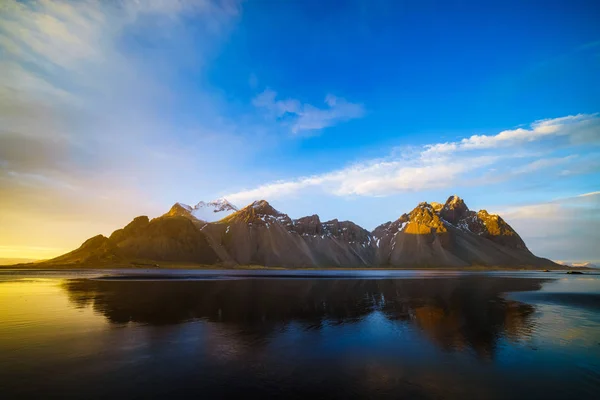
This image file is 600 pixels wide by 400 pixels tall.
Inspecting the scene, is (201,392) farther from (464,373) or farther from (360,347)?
(464,373)

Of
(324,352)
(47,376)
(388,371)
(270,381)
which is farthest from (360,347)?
(47,376)

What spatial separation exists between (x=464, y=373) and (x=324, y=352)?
8.33 meters

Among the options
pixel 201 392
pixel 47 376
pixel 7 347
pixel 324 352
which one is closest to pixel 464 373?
pixel 324 352

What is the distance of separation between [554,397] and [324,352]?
39.9ft

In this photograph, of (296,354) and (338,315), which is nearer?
(296,354)

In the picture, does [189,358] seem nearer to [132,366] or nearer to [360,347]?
[132,366]

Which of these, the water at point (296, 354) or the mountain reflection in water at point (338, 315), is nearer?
the water at point (296, 354)

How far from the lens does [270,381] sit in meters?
16.3

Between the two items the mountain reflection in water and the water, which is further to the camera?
the mountain reflection in water

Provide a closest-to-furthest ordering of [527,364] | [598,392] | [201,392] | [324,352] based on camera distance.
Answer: [201,392]
[598,392]
[527,364]
[324,352]

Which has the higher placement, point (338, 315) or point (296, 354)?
point (296, 354)

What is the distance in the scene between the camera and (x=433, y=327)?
98.2 feet

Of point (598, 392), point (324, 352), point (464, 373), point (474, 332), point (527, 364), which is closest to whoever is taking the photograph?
point (598, 392)

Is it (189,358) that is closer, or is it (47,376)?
(47,376)
